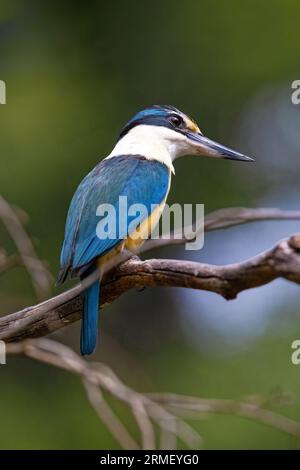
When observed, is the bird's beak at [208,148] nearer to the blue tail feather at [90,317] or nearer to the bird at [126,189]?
the bird at [126,189]

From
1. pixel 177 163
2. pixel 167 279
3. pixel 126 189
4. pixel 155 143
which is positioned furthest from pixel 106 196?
pixel 177 163

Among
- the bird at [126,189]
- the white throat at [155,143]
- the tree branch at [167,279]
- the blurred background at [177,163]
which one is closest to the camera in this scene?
the tree branch at [167,279]

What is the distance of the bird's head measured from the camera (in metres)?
4.06

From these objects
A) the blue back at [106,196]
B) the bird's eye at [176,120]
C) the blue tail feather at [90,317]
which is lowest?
the blue tail feather at [90,317]

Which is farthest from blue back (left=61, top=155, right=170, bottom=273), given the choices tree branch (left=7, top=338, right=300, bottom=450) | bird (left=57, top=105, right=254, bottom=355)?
tree branch (left=7, top=338, right=300, bottom=450)

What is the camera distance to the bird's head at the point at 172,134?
13.3ft

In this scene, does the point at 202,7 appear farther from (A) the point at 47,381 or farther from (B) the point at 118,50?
(A) the point at 47,381

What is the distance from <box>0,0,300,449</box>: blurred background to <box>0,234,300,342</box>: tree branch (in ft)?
6.63

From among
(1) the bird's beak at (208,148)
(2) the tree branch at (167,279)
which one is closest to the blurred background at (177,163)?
(1) the bird's beak at (208,148)

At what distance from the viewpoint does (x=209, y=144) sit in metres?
4.09

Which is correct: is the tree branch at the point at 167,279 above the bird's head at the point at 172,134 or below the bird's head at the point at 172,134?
below

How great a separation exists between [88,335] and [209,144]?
1.29m

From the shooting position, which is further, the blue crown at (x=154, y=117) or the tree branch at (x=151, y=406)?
the blue crown at (x=154, y=117)

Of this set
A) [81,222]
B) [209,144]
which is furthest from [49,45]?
[81,222]
